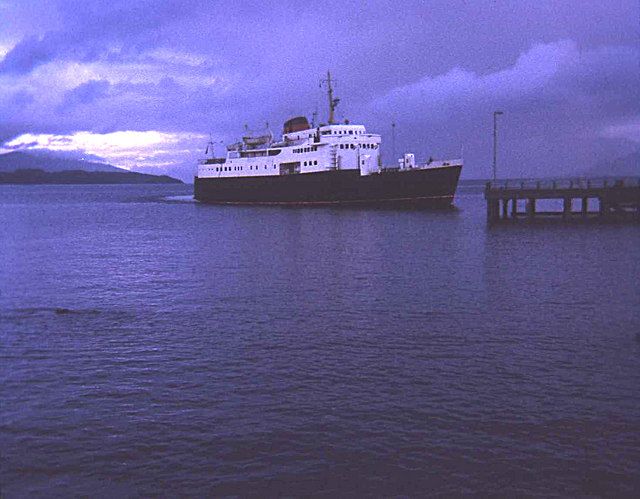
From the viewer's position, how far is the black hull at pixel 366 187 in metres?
73.1

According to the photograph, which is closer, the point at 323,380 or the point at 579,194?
the point at 323,380

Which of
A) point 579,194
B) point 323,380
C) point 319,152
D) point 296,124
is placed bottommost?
point 323,380

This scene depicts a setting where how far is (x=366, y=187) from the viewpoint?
250ft

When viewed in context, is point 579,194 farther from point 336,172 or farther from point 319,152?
point 319,152

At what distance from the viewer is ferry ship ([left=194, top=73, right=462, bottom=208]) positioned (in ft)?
242

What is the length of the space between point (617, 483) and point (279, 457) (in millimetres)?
6457

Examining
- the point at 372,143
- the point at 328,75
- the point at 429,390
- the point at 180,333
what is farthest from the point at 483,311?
the point at 328,75

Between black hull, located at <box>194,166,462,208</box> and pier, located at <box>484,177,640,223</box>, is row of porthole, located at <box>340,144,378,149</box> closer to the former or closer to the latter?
black hull, located at <box>194,166,462,208</box>

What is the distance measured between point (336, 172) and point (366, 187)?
15.0 feet

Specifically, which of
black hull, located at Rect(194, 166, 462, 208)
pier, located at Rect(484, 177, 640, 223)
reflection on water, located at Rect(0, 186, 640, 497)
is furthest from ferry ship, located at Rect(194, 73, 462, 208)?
reflection on water, located at Rect(0, 186, 640, 497)

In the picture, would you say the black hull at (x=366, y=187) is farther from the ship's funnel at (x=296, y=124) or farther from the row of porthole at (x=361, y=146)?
the ship's funnel at (x=296, y=124)

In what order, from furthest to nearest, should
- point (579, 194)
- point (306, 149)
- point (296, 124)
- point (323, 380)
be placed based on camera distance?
point (296, 124), point (306, 149), point (579, 194), point (323, 380)

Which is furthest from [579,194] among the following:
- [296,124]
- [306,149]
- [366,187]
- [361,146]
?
[296,124]

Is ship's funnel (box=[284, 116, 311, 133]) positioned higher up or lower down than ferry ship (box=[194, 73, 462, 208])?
higher up
